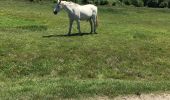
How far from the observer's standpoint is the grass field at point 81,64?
1747cm

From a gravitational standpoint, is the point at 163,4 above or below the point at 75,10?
below

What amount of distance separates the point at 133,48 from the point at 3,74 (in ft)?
24.0

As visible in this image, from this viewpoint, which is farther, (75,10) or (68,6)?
(75,10)

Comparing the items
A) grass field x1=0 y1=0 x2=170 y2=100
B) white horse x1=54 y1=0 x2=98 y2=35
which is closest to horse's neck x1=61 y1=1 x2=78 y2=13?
white horse x1=54 y1=0 x2=98 y2=35

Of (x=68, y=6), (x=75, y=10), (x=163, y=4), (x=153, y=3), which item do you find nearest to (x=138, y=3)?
(x=153, y=3)

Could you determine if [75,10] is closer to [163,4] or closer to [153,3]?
[163,4]

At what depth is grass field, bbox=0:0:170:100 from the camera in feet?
57.3

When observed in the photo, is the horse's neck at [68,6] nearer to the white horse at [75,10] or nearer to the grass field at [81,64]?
the white horse at [75,10]

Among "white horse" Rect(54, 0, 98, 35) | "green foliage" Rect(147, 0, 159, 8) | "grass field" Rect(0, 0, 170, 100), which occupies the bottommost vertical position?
"green foliage" Rect(147, 0, 159, 8)

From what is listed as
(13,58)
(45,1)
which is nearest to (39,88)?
(13,58)

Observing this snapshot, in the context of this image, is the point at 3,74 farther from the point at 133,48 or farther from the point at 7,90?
the point at 133,48

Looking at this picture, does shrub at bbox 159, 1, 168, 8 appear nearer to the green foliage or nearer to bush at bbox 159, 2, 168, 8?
bush at bbox 159, 2, 168, 8

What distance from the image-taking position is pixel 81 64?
22.0 metres

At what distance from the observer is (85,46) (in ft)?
79.8
